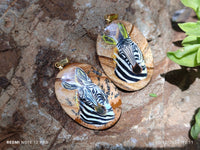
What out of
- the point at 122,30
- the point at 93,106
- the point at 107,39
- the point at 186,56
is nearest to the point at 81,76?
the point at 93,106

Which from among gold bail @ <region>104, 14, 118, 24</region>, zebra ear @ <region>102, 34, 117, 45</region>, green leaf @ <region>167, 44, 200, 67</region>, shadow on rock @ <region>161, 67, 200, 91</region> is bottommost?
shadow on rock @ <region>161, 67, 200, 91</region>

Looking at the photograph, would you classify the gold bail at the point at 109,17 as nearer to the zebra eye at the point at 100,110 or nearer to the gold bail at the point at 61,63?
the gold bail at the point at 61,63

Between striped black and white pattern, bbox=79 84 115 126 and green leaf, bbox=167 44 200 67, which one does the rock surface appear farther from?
green leaf, bbox=167 44 200 67

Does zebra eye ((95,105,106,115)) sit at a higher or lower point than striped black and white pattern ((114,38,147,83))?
lower

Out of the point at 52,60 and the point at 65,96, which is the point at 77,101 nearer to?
the point at 65,96

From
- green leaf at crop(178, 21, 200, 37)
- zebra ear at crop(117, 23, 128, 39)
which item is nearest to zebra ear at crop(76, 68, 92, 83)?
zebra ear at crop(117, 23, 128, 39)

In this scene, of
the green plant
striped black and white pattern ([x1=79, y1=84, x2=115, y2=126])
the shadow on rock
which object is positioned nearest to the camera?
the green plant

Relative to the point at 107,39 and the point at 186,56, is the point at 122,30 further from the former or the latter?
the point at 186,56

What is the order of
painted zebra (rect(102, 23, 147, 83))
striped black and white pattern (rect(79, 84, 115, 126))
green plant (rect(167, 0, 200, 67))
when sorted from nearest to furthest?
green plant (rect(167, 0, 200, 67))
striped black and white pattern (rect(79, 84, 115, 126))
painted zebra (rect(102, 23, 147, 83))
